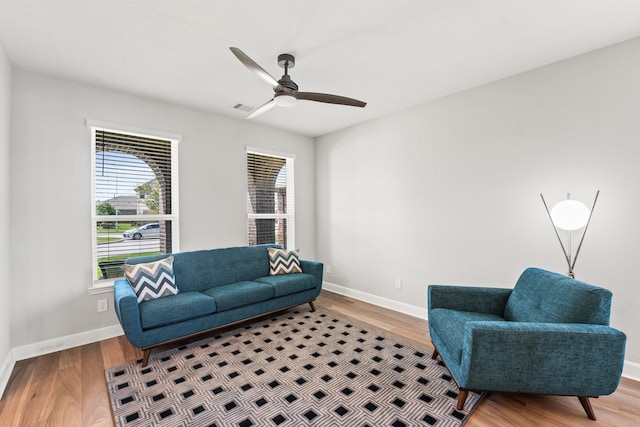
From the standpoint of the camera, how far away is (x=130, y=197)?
3277 mm

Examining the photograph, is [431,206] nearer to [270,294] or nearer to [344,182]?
[344,182]

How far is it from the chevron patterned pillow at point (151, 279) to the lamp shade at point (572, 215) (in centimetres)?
358

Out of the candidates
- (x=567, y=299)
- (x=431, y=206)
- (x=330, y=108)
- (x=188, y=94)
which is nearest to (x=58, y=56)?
(x=188, y=94)

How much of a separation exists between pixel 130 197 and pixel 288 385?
8.75 feet

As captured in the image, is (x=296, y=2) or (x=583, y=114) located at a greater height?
(x=296, y=2)

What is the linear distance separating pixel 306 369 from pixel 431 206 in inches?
91.2

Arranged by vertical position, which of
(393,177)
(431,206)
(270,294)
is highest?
(393,177)

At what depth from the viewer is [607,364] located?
1.67 m

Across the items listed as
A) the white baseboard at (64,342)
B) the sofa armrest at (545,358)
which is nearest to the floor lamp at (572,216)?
the sofa armrest at (545,358)

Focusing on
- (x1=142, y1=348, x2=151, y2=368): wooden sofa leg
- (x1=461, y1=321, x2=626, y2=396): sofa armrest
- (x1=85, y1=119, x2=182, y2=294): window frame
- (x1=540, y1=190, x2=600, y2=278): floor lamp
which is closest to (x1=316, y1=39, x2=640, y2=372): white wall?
A: (x1=540, y1=190, x2=600, y2=278): floor lamp

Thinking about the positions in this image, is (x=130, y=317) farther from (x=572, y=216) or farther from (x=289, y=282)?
(x=572, y=216)

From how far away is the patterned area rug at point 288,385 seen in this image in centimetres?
184

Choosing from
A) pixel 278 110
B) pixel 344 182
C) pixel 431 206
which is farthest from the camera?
pixel 344 182

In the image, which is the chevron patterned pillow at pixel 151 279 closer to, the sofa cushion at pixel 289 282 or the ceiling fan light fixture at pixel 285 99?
the sofa cushion at pixel 289 282
